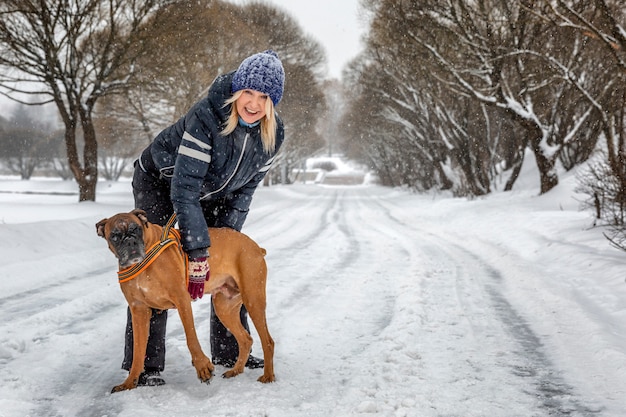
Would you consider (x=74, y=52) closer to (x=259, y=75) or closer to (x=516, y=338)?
(x=259, y=75)

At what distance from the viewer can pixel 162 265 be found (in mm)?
2492

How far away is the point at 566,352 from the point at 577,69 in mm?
14904

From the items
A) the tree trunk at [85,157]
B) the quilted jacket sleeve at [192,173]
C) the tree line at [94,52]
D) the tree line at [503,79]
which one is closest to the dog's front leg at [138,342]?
the quilted jacket sleeve at [192,173]

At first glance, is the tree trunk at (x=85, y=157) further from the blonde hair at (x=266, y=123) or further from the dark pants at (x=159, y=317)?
the blonde hair at (x=266, y=123)

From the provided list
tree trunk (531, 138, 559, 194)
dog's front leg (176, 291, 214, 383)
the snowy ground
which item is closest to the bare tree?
the snowy ground

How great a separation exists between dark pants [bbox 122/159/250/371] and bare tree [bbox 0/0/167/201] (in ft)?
36.6

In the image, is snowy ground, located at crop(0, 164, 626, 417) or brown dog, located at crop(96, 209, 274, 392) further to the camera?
snowy ground, located at crop(0, 164, 626, 417)

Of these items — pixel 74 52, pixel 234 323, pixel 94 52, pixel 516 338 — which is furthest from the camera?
pixel 94 52

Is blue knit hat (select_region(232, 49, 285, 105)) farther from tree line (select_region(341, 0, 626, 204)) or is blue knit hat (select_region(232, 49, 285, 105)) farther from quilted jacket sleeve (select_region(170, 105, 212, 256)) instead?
tree line (select_region(341, 0, 626, 204))

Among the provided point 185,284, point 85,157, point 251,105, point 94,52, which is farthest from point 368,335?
point 94,52

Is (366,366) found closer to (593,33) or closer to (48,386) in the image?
(48,386)

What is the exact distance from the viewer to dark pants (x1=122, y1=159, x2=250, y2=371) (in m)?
2.80

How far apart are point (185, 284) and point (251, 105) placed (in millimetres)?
1091

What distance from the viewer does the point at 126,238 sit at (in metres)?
2.39
